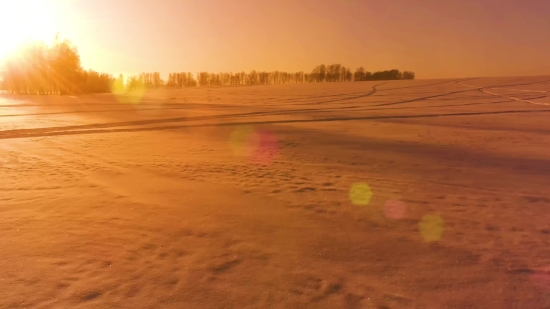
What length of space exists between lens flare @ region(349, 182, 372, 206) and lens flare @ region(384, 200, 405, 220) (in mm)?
306

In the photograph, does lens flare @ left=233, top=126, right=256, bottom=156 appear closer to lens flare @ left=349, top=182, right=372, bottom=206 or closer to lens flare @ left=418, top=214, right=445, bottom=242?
lens flare @ left=349, top=182, right=372, bottom=206

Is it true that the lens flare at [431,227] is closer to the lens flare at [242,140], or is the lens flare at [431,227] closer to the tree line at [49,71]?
the lens flare at [242,140]

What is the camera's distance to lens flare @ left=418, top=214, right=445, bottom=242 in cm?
464

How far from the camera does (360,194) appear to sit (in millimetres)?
6449

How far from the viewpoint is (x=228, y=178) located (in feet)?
25.0

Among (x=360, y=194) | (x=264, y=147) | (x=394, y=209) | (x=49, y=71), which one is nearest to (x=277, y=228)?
(x=394, y=209)

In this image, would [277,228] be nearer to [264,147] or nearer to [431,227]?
[431,227]

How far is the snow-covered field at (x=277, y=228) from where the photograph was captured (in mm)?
3492

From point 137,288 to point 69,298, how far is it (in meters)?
0.52

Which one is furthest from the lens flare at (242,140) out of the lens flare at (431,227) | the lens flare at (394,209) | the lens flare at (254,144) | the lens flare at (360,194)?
the lens flare at (431,227)

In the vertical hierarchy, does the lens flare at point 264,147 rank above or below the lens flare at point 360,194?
above

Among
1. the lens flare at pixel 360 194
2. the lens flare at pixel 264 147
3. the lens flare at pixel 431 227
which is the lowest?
the lens flare at pixel 431 227

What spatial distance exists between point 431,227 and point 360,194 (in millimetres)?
1598

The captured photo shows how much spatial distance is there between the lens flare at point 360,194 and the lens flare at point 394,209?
306 mm
